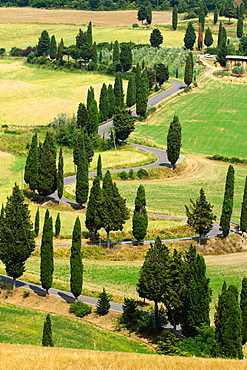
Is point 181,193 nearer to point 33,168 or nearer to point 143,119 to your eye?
point 33,168

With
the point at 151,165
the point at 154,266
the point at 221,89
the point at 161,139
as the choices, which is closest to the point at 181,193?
the point at 151,165

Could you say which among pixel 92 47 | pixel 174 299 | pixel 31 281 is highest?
pixel 92 47

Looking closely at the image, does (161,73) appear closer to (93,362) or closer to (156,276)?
(156,276)

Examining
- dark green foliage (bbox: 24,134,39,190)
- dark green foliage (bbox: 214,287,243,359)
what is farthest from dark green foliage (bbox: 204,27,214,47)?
dark green foliage (bbox: 214,287,243,359)

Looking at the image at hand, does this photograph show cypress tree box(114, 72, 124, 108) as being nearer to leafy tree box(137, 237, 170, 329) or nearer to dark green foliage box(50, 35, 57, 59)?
dark green foliage box(50, 35, 57, 59)

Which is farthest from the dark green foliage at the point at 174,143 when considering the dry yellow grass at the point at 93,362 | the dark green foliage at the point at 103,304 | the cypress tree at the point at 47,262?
the dry yellow grass at the point at 93,362

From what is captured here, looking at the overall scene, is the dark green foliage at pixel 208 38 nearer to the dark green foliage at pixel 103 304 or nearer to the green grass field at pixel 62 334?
the dark green foliage at pixel 103 304

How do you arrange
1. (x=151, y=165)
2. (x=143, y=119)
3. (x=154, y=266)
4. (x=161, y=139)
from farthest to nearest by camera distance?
1. (x=143, y=119)
2. (x=161, y=139)
3. (x=151, y=165)
4. (x=154, y=266)
